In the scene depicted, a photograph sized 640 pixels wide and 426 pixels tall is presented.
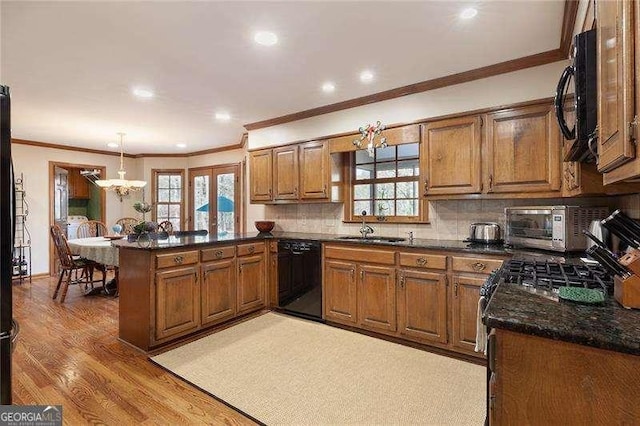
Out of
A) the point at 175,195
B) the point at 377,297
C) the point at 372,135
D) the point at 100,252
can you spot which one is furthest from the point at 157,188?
the point at 377,297

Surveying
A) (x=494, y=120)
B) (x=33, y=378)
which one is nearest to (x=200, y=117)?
(x=33, y=378)

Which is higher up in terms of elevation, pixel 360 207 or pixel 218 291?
pixel 360 207

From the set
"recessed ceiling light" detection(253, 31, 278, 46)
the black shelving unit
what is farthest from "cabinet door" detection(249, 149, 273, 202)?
the black shelving unit

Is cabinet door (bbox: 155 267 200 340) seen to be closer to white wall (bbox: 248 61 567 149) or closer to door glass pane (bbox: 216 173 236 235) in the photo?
white wall (bbox: 248 61 567 149)

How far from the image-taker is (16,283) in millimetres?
5301

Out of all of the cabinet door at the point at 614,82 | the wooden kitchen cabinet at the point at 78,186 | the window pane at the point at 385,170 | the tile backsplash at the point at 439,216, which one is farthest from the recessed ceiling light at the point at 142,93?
the wooden kitchen cabinet at the point at 78,186

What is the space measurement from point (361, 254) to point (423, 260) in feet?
2.03

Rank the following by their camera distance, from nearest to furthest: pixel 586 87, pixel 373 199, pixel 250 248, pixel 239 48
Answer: pixel 586 87 < pixel 239 48 < pixel 250 248 < pixel 373 199

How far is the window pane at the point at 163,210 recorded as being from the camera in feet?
23.2

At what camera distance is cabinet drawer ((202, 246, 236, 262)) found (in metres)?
3.24

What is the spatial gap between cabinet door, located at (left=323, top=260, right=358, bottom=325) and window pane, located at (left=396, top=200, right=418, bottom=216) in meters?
0.92

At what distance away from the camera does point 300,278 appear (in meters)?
3.68

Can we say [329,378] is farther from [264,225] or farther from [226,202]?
[226,202]

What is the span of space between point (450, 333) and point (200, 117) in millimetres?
3955
